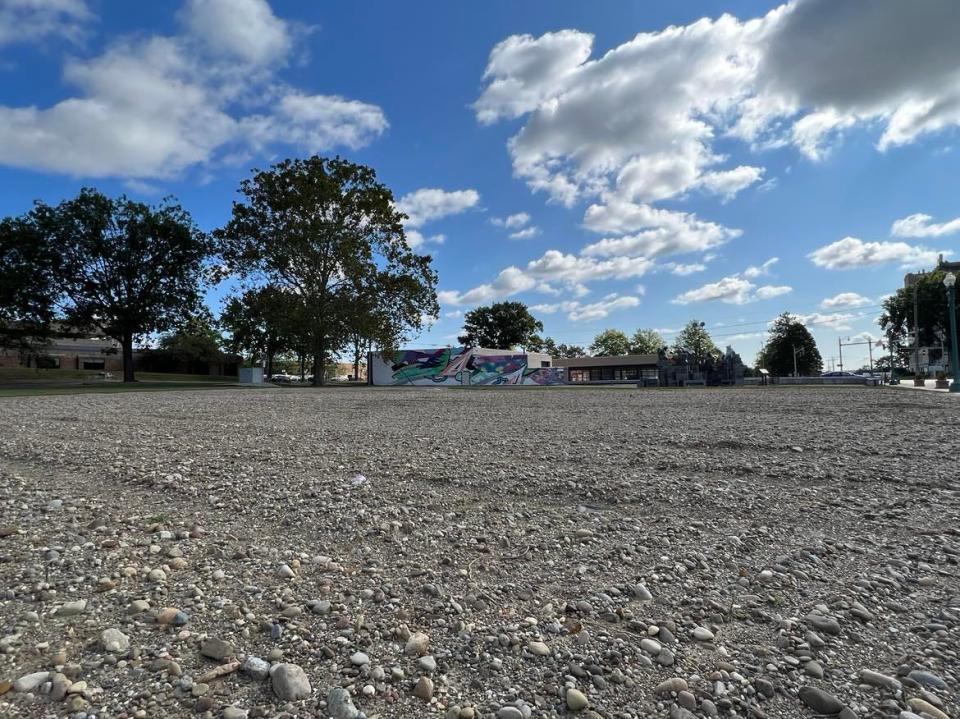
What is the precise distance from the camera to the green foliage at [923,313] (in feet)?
211

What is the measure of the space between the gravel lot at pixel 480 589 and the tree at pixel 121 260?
3602 cm

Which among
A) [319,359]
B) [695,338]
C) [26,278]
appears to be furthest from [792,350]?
[26,278]

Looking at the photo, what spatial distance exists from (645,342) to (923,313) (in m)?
43.7

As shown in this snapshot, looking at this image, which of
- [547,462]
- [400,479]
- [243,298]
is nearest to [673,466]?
[547,462]

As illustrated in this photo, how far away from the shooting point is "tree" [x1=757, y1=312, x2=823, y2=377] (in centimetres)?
8488

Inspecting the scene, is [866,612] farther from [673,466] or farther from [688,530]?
[673,466]

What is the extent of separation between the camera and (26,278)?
33562mm

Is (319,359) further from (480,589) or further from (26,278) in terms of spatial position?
(480,589)

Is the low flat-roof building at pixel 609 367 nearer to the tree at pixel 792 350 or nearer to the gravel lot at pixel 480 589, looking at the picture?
the tree at pixel 792 350

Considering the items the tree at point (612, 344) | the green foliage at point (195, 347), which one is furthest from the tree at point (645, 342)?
the green foliage at point (195, 347)

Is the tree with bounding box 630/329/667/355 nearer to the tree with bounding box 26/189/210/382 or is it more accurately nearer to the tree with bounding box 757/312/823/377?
the tree with bounding box 757/312/823/377

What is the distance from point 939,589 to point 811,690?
4.74 ft

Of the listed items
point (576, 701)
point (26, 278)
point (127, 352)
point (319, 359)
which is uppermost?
point (26, 278)

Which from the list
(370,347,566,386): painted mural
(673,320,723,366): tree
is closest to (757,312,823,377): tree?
(673,320,723,366): tree
